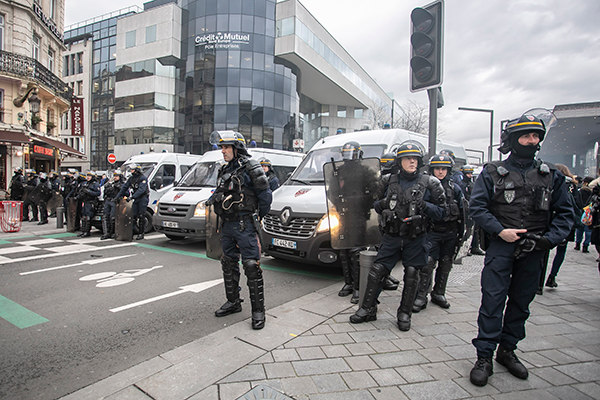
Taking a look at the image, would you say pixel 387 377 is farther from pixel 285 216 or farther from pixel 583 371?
pixel 285 216

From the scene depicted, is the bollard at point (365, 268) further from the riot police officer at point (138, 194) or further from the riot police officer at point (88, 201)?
the riot police officer at point (88, 201)

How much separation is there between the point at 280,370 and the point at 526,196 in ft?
7.76

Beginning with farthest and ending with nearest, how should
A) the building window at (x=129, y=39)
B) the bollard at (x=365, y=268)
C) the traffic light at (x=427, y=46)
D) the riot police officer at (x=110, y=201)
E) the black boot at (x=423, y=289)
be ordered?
the building window at (x=129, y=39) → the riot police officer at (x=110, y=201) → the traffic light at (x=427, y=46) → the black boot at (x=423, y=289) → the bollard at (x=365, y=268)

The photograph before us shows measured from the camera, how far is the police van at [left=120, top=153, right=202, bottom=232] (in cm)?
1063

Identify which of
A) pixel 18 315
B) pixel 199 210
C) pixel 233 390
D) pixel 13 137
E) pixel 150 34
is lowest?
pixel 18 315

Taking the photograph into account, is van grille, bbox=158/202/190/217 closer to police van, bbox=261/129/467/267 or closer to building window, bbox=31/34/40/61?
police van, bbox=261/129/467/267

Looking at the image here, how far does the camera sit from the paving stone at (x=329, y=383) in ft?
8.25

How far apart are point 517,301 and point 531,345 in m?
0.76

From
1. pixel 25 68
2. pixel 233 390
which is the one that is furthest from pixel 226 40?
pixel 233 390

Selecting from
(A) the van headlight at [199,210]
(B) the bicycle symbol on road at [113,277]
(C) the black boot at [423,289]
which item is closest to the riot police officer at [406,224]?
(C) the black boot at [423,289]

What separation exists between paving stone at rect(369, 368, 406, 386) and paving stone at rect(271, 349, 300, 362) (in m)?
0.64

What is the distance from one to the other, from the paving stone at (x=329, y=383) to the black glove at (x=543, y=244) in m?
1.79

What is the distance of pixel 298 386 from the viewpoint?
254 cm

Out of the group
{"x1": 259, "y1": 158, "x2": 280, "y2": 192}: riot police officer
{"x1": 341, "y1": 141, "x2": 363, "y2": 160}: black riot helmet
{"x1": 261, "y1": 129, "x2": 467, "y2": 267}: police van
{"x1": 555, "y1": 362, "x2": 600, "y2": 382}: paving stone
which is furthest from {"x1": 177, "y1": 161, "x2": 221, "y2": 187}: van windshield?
{"x1": 555, "y1": 362, "x2": 600, "y2": 382}: paving stone
